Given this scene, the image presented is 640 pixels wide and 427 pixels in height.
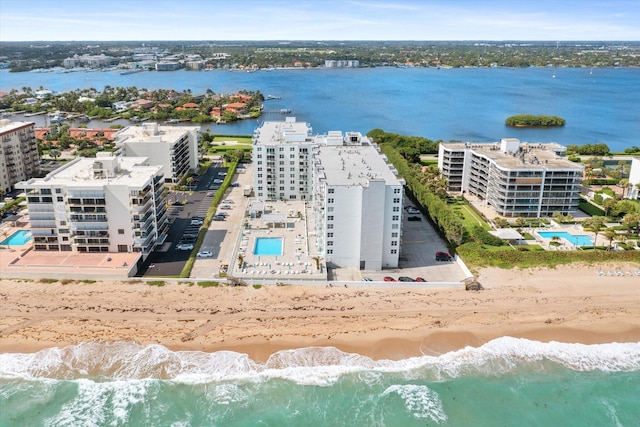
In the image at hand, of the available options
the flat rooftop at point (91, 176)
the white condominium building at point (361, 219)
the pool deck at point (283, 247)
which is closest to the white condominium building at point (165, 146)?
the flat rooftop at point (91, 176)

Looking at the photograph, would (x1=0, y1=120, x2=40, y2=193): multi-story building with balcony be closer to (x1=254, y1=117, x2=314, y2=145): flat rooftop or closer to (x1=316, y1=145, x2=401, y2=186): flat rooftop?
(x1=254, y1=117, x2=314, y2=145): flat rooftop

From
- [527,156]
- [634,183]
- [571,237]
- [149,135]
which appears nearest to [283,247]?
[571,237]

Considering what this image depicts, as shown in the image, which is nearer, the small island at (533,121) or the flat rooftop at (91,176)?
the flat rooftop at (91,176)

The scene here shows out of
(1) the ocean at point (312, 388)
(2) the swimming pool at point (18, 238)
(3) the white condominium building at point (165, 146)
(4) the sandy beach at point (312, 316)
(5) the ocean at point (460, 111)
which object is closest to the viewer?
(1) the ocean at point (312, 388)

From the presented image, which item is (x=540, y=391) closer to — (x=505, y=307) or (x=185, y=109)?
(x=505, y=307)

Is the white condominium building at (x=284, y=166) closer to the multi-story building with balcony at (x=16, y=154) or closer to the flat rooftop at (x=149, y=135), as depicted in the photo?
the flat rooftop at (x=149, y=135)

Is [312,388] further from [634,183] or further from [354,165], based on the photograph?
[634,183]
